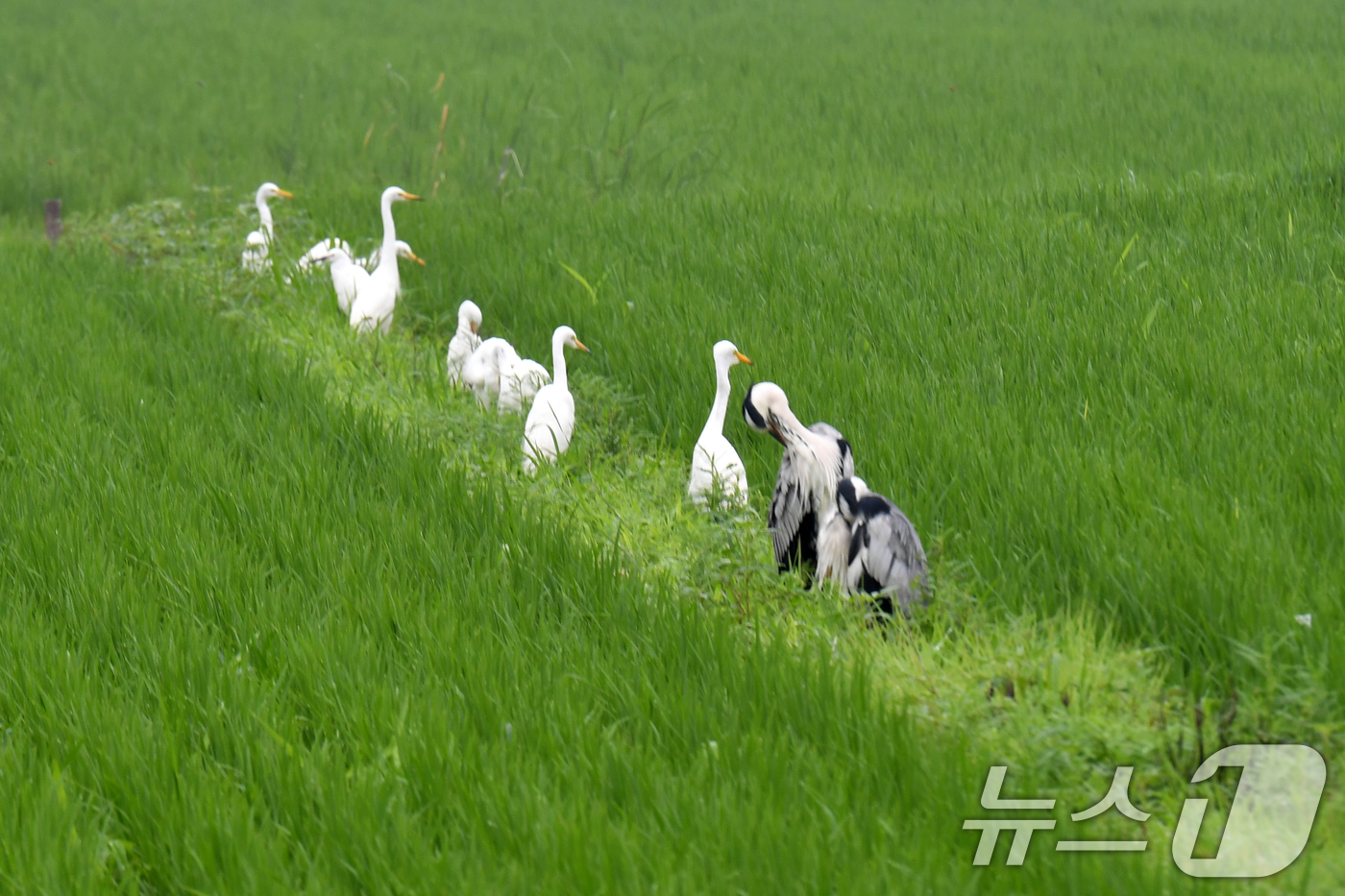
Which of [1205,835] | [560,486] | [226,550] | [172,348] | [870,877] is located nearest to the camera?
[870,877]

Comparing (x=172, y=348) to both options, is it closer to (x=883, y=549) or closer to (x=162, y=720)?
(x=162, y=720)

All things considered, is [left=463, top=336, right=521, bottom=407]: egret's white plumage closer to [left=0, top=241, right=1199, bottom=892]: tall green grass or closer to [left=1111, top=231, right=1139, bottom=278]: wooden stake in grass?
[left=0, top=241, right=1199, bottom=892]: tall green grass

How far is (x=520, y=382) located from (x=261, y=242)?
3.13 meters

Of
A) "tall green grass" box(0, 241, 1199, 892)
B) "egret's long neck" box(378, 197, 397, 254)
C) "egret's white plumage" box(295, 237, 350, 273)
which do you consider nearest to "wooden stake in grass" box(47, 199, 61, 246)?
"egret's white plumage" box(295, 237, 350, 273)

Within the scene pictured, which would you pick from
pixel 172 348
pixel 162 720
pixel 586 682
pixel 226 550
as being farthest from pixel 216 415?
pixel 586 682

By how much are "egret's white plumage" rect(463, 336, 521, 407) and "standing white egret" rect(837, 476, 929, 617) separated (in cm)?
207

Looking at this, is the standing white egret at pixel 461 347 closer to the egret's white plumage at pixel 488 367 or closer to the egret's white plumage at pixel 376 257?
the egret's white plumage at pixel 488 367

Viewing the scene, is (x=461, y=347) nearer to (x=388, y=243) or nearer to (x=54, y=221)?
(x=388, y=243)

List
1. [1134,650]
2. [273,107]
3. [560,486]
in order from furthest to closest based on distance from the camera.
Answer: [273,107]
[560,486]
[1134,650]

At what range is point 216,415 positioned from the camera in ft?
13.9

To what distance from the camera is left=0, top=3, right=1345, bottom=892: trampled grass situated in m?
2.07

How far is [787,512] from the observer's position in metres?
3.00

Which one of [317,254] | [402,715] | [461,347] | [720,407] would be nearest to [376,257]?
[317,254]

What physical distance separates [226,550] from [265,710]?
2.77ft
